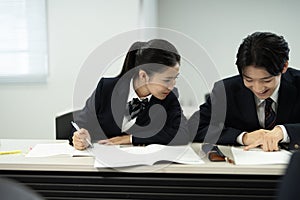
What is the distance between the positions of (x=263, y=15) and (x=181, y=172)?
260 centimetres

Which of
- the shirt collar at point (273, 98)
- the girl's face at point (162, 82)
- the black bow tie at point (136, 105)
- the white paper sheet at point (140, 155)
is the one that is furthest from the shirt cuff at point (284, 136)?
the black bow tie at point (136, 105)

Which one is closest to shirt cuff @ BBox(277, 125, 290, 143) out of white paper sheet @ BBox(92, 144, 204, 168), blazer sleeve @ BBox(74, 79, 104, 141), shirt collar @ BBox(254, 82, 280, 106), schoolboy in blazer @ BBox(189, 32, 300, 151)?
schoolboy in blazer @ BBox(189, 32, 300, 151)

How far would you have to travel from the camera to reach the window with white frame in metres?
3.06

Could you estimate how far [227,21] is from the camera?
3590mm

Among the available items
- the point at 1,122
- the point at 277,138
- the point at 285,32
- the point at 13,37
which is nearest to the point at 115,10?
the point at 13,37

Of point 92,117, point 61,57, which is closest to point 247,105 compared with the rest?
point 92,117

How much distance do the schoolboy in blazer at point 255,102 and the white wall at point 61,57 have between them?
4.80 ft

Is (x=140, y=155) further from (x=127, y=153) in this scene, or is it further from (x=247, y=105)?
(x=247, y=105)

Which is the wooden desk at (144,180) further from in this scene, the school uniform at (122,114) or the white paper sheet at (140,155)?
the school uniform at (122,114)

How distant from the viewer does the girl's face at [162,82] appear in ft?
5.12

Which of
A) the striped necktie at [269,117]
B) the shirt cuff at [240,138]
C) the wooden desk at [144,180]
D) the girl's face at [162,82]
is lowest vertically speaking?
the wooden desk at [144,180]

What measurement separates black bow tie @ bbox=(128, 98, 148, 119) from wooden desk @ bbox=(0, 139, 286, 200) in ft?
1.10

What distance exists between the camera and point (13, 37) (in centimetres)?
311

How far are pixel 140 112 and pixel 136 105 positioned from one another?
0.13 ft
